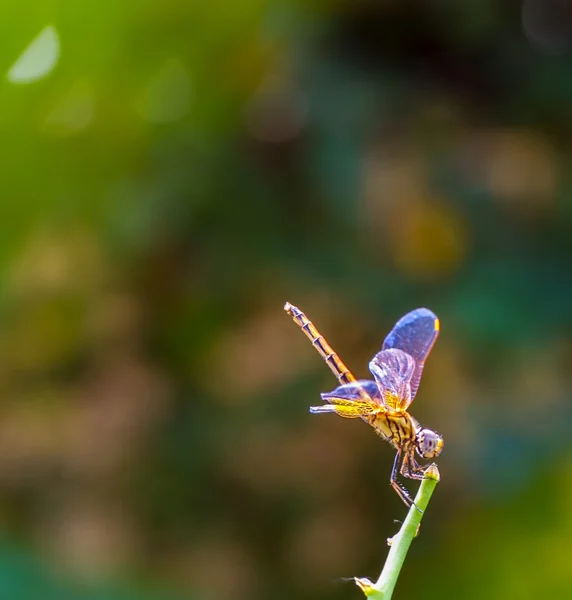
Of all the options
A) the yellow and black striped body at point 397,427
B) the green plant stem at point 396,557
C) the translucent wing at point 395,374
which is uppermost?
the translucent wing at point 395,374

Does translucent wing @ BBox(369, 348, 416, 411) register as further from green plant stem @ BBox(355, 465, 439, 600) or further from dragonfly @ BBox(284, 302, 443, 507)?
green plant stem @ BBox(355, 465, 439, 600)

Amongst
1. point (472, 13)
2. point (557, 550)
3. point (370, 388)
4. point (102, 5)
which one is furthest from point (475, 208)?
point (370, 388)

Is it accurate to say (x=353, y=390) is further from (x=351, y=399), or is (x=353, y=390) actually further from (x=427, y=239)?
(x=427, y=239)

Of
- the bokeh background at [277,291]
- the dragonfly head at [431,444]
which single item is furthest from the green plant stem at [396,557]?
the bokeh background at [277,291]

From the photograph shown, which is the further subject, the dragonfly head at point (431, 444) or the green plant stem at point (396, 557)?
the dragonfly head at point (431, 444)

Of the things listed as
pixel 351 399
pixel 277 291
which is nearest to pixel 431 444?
pixel 351 399

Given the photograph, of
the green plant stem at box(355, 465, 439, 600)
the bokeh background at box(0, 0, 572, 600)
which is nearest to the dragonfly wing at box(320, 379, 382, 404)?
the green plant stem at box(355, 465, 439, 600)

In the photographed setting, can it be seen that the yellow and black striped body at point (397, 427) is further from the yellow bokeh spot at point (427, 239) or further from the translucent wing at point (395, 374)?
the yellow bokeh spot at point (427, 239)
